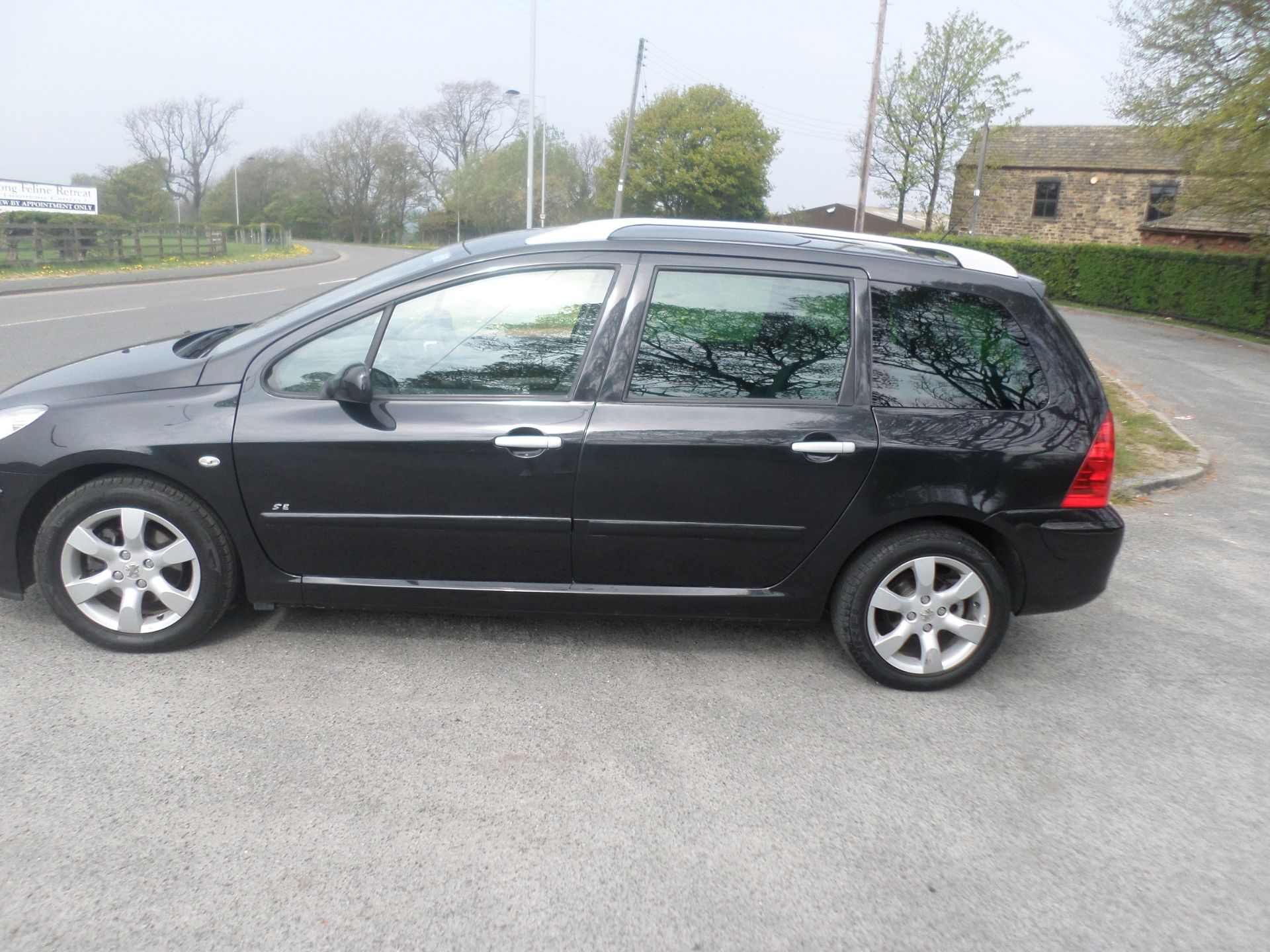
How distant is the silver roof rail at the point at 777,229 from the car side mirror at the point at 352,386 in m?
0.86

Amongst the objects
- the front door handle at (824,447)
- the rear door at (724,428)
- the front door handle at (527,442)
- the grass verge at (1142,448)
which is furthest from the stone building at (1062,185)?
the front door handle at (527,442)

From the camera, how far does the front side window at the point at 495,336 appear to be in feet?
12.3

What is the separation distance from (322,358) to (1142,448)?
7695mm

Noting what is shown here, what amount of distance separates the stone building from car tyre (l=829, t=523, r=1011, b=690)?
1879 inches

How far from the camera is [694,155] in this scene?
68.7 meters

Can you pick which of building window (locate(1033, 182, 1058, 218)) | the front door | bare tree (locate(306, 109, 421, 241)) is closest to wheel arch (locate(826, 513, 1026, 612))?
the front door

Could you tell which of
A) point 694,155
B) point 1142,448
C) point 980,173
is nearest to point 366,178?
point 694,155

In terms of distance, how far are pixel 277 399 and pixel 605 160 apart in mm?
73198

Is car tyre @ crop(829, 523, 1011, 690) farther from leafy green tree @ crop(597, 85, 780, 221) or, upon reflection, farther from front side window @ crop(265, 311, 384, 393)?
leafy green tree @ crop(597, 85, 780, 221)

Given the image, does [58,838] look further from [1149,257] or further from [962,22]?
[962,22]

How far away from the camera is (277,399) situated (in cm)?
374

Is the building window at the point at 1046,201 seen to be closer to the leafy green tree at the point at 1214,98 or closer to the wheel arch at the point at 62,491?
the leafy green tree at the point at 1214,98

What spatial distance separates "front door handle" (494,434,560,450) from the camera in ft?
12.0

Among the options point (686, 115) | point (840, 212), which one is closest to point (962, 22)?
point (686, 115)
